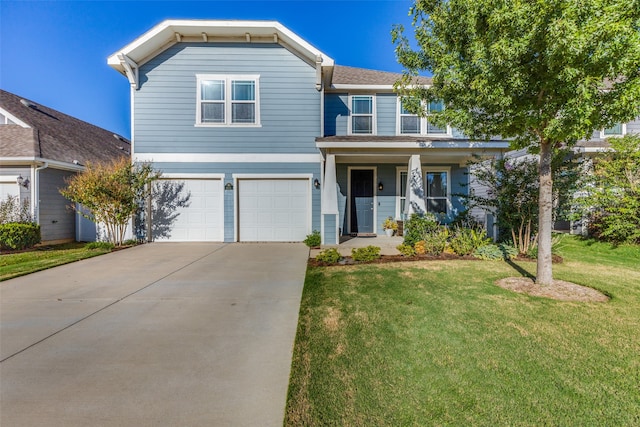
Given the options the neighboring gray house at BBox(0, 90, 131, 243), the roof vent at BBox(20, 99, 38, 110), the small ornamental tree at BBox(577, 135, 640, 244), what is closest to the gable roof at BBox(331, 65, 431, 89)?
the small ornamental tree at BBox(577, 135, 640, 244)

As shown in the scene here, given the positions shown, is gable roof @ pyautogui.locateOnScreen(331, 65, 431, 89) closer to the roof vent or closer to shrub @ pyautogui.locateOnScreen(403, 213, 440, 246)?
shrub @ pyautogui.locateOnScreen(403, 213, 440, 246)

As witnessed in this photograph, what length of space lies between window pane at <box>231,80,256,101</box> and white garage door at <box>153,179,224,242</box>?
289cm

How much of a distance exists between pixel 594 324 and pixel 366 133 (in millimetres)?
8489

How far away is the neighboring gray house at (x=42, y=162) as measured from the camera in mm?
9289

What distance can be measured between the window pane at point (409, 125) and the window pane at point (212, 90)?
6406mm

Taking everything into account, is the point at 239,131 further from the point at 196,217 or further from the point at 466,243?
the point at 466,243

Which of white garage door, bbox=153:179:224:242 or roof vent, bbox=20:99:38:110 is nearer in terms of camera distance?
white garage door, bbox=153:179:224:242

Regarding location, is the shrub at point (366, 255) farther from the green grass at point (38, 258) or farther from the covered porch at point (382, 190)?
the green grass at point (38, 258)

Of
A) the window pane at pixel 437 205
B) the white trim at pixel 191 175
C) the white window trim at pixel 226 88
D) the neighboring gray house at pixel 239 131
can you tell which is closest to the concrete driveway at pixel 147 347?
the neighboring gray house at pixel 239 131

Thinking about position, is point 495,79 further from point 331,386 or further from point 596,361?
point 331,386

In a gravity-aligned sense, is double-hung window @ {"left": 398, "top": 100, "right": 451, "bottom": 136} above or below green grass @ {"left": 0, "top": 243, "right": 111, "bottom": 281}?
above

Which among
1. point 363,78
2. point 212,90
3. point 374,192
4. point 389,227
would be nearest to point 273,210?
point 374,192

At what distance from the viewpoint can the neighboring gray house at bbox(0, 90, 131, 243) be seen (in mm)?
9289

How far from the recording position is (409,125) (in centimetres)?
1059
